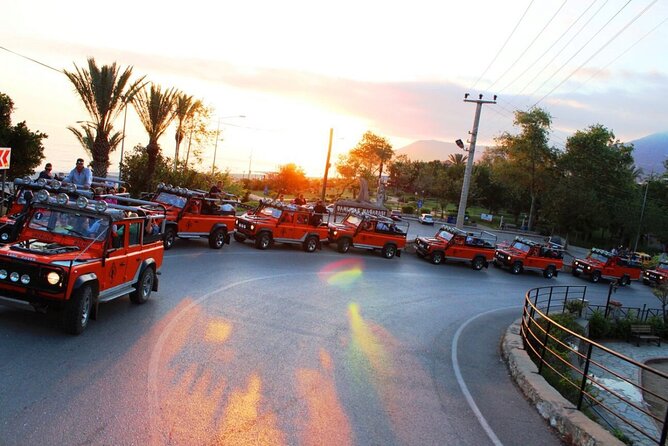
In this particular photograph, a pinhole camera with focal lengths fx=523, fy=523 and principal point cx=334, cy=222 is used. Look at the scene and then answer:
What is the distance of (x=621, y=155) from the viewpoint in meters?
72.1

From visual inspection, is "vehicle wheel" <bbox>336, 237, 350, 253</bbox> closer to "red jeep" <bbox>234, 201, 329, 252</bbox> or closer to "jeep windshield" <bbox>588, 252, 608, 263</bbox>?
"red jeep" <bbox>234, 201, 329, 252</bbox>

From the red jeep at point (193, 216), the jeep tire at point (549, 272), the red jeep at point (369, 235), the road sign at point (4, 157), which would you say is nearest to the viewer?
the road sign at point (4, 157)

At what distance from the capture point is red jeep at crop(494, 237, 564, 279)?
28.9 meters

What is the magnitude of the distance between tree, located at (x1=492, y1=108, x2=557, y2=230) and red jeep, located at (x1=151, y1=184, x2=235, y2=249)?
59139mm

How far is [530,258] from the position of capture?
94.9ft

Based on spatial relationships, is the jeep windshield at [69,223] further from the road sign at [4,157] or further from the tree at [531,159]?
the tree at [531,159]

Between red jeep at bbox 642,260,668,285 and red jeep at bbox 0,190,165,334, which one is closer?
red jeep at bbox 0,190,165,334

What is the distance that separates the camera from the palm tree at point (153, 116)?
29.2 meters

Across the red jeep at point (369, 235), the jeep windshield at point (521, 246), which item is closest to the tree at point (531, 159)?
the jeep windshield at point (521, 246)

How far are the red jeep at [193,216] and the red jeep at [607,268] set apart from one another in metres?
23.1

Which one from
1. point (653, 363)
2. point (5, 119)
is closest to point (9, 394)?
point (653, 363)

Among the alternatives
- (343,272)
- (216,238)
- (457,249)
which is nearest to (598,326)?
(457,249)

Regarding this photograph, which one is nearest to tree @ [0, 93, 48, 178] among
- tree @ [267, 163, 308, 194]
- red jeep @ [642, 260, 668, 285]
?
red jeep @ [642, 260, 668, 285]

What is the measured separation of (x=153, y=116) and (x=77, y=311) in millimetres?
23042
